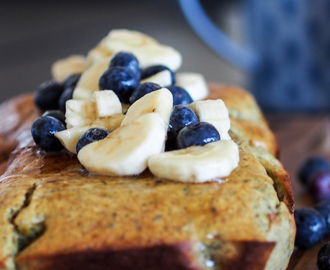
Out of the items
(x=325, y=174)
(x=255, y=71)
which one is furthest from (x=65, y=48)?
(x=325, y=174)

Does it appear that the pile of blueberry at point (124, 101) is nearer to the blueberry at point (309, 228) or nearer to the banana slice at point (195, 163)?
the banana slice at point (195, 163)

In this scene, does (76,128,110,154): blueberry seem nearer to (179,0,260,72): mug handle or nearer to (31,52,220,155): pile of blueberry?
(31,52,220,155): pile of blueberry

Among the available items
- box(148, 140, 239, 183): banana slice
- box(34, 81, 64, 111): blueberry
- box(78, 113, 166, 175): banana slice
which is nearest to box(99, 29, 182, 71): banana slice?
box(34, 81, 64, 111): blueberry

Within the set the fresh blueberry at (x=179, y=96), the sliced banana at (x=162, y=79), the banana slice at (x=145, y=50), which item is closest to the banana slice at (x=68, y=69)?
the banana slice at (x=145, y=50)

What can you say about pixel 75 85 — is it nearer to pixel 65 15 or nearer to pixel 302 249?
pixel 302 249

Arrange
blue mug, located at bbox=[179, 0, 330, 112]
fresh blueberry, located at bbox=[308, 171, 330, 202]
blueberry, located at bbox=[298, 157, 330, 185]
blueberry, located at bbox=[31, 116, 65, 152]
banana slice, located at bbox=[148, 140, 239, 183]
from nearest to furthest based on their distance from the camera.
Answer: banana slice, located at bbox=[148, 140, 239, 183] < blueberry, located at bbox=[31, 116, 65, 152] < fresh blueberry, located at bbox=[308, 171, 330, 202] < blueberry, located at bbox=[298, 157, 330, 185] < blue mug, located at bbox=[179, 0, 330, 112]

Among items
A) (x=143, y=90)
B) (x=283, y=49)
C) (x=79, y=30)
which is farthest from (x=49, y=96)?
(x=79, y=30)
